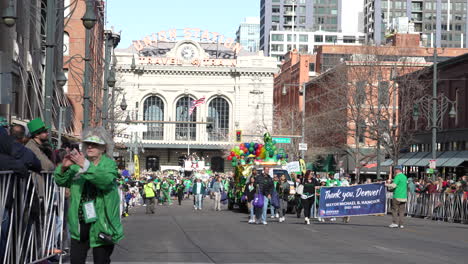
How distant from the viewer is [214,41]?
125 m

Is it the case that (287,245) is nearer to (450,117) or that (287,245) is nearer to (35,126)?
(35,126)

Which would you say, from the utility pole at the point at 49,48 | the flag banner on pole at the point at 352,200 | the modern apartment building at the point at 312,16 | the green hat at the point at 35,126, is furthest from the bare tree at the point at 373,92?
the modern apartment building at the point at 312,16

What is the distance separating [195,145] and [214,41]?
52.8 feet

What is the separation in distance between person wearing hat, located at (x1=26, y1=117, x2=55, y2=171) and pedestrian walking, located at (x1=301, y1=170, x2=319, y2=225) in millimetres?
15601

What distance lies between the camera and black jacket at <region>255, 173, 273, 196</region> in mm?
26984

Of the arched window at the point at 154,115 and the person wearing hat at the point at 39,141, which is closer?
the person wearing hat at the point at 39,141

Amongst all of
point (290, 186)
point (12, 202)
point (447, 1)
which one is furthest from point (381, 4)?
point (12, 202)

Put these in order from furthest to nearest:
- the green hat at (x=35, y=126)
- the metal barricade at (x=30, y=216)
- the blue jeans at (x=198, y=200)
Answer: the blue jeans at (x=198, y=200), the green hat at (x=35, y=126), the metal barricade at (x=30, y=216)

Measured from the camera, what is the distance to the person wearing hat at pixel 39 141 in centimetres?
1174

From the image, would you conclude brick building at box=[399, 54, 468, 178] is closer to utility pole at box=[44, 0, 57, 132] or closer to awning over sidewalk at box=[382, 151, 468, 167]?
awning over sidewalk at box=[382, 151, 468, 167]

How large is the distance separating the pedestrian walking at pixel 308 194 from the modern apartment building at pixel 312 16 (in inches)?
5848

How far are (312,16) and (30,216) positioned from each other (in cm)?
16998

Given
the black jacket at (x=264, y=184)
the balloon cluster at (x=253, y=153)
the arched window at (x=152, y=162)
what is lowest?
the arched window at (x=152, y=162)

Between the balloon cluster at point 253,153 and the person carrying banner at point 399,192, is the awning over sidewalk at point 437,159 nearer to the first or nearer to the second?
the balloon cluster at point 253,153
